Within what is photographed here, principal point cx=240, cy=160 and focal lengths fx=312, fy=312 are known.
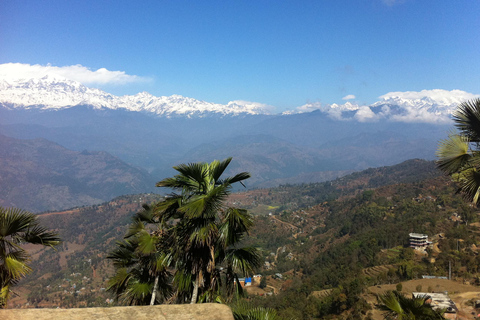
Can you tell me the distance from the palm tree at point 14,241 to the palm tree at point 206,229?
2.44 metres

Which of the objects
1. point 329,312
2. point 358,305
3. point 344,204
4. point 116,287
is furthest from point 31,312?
point 344,204

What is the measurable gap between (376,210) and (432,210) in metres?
16.7

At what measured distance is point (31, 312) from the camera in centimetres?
299

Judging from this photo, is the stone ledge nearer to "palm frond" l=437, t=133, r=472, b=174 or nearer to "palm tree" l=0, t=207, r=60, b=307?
"palm tree" l=0, t=207, r=60, b=307

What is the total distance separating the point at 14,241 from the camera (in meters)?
6.03

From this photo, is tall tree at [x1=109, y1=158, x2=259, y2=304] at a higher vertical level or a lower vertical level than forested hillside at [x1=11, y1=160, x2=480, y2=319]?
higher

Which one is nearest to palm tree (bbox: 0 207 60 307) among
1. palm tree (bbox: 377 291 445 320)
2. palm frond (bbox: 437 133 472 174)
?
palm tree (bbox: 377 291 445 320)

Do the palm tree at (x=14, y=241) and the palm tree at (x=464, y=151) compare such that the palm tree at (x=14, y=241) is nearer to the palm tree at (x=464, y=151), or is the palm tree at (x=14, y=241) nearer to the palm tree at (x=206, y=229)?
the palm tree at (x=206, y=229)

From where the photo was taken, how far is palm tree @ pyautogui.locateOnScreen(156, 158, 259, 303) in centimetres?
632

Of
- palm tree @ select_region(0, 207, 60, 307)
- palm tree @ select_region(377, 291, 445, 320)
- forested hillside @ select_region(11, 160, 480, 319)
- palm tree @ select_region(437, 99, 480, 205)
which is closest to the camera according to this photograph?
palm tree @ select_region(0, 207, 60, 307)

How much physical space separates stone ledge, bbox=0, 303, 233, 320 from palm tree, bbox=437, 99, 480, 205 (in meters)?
5.86

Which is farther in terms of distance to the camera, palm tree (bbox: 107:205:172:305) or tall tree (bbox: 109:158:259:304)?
palm tree (bbox: 107:205:172:305)

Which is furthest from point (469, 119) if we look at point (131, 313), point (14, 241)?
point (14, 241)

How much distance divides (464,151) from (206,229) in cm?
573
